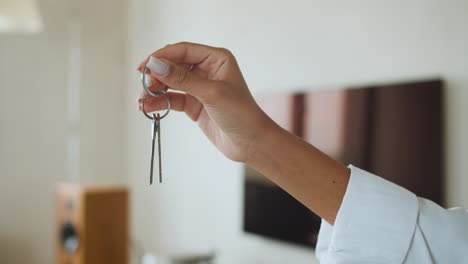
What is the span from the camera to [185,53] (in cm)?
78

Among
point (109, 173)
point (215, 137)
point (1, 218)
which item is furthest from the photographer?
point (109, 173)

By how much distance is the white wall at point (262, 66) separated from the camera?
5.90 ft

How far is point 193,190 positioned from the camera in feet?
10.5

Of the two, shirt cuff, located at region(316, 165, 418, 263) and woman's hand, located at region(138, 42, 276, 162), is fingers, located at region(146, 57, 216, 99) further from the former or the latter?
shirt cuff, located at region(316, 165, 418, 263)

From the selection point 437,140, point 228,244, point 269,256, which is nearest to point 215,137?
point 437,140

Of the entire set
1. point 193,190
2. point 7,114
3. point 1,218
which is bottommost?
point 1,218

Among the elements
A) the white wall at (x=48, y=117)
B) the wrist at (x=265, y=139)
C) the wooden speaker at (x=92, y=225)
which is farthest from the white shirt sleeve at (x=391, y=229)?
the white wall at (x=48, y=117)

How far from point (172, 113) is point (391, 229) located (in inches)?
108

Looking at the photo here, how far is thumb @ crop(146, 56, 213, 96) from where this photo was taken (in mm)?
717

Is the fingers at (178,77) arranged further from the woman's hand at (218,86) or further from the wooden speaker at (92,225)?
the wooden speaker at (92,225)

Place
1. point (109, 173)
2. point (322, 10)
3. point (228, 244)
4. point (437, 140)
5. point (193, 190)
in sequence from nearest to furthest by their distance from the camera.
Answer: point (437, 140) → point (322, 10) → point (228, 244) → point (193, 190) → point (109, 173)

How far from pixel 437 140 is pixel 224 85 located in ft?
4.15

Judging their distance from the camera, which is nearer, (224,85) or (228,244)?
(224,85)

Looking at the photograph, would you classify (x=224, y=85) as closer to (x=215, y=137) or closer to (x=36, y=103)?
(x=215, y=137)
